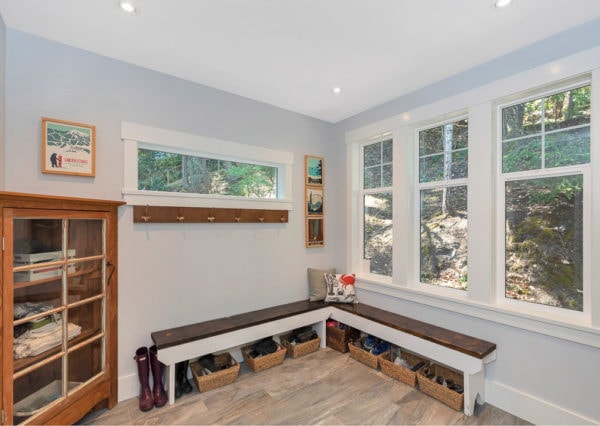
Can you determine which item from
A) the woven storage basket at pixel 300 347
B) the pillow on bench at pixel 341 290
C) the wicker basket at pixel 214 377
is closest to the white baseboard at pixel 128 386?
the wicker basket at pixel 214 377

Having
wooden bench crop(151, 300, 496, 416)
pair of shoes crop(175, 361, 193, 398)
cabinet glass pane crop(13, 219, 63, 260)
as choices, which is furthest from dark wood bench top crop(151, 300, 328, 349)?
cabinet glass pane crop(13, 219, 63, 260)

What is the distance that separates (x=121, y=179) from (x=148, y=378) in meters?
1.46

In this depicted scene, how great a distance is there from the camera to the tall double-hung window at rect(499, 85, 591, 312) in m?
1.83

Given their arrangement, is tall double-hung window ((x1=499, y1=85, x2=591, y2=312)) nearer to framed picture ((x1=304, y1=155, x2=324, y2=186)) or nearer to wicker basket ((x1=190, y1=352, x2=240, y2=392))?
framed picture ((x1=304, y1=155, x2=324, y2=186))

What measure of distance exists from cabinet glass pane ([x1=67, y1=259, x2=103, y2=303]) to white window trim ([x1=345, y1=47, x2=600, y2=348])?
2329 millimetres

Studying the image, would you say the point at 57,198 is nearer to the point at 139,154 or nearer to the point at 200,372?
the point at 139,154

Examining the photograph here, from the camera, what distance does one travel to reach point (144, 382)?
2.03 metres

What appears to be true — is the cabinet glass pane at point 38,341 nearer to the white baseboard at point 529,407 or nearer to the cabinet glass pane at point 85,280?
the cabinet glass pane at point 85,280

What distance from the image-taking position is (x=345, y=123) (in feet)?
10.8

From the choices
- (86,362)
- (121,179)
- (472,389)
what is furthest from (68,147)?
(472,389)

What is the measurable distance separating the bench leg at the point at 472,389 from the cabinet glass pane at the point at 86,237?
265 centimetres

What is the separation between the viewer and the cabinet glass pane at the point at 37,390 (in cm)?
146

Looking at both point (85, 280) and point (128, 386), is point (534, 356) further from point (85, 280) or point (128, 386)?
point (85, 280)

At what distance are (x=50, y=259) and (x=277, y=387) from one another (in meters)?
1.80
